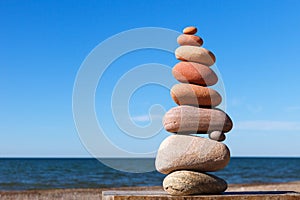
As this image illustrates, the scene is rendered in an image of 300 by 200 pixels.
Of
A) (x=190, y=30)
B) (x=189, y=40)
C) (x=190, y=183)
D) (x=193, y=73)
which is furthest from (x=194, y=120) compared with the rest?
(x=190, y=30)

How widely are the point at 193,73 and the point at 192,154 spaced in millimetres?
1774

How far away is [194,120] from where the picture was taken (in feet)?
33.9

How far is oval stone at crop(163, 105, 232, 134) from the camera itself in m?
10.3

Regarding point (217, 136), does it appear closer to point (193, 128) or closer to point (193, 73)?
point (193, 128)

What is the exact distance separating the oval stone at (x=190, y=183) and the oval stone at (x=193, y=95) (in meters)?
1.51

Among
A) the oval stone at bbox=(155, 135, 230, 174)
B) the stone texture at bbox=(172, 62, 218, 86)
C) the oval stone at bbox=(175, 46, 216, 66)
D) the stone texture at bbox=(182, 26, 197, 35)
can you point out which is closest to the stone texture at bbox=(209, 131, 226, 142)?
the oval stone at bbox=(155, 135, 230, 174)

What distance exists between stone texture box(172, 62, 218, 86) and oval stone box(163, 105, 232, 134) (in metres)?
0.63

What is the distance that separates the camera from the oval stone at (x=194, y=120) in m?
10.3

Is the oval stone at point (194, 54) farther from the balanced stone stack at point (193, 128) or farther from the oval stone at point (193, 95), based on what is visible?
the oval stone at point (193, 95)

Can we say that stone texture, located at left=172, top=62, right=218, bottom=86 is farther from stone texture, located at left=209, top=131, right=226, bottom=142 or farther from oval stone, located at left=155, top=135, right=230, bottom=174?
oval stone, located at left=155, top=135, right=230, bottom=174

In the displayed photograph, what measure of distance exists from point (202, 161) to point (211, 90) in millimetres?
1583

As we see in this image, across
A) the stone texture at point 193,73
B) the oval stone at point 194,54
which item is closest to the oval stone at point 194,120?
the stone texture at point 193,73

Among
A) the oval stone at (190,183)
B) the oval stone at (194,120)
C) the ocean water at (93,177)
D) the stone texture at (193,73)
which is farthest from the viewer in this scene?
the ocean water at (93,177)

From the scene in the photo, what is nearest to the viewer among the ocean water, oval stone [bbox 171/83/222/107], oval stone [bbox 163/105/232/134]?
oval stone [bbox 163/105/232/134]
